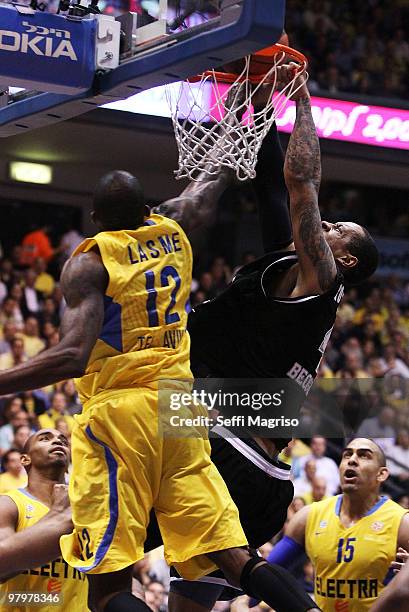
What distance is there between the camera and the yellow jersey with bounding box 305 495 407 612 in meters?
5.59

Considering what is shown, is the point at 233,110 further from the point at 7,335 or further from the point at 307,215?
the point at 7,335

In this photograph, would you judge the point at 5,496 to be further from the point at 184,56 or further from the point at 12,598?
the point at 184,56

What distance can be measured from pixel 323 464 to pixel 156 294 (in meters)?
6.17

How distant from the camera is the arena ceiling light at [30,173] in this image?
1288 cm

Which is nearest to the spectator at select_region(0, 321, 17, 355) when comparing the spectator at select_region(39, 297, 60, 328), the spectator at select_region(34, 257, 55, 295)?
the spectator at select_region(39, 297, 60, 328)

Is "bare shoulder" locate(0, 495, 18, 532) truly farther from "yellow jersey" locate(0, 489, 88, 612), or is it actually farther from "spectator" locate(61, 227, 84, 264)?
"spectator" locate(61, 227, 84, 264)

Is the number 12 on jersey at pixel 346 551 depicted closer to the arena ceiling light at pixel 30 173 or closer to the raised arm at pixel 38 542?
the raised arm at pixel 38 542

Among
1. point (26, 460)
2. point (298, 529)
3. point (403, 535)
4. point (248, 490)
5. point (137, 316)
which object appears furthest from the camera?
point (298, 529)

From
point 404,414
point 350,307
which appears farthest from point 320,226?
point 350,307

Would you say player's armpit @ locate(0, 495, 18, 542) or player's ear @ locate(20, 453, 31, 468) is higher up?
player's ear @ locate(20, 453, 31, 468)

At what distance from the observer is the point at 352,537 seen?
227 inches

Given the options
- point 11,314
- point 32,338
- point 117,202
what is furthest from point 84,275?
point 11,314

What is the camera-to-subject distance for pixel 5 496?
5.29 metres

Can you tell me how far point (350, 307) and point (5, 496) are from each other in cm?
822
